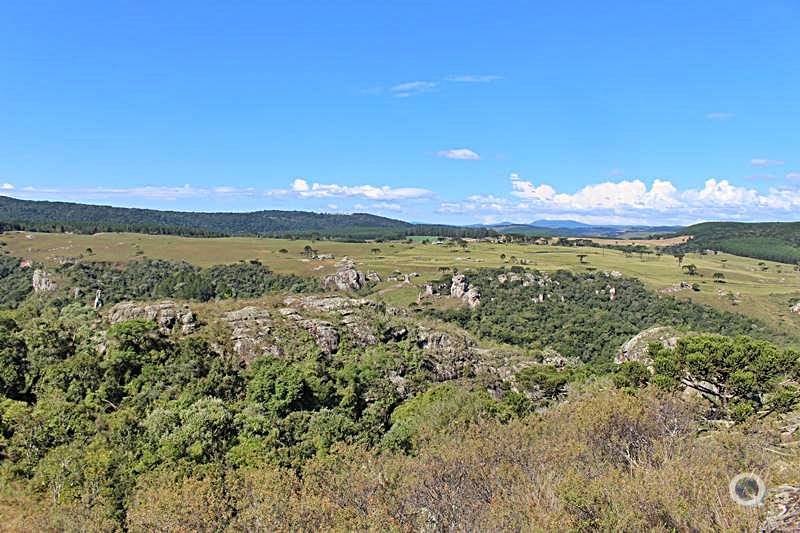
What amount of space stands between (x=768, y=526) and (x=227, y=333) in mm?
58449

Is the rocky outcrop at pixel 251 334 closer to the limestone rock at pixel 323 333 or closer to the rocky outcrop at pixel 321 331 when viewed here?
the rocky outcrop at pixel 321 331

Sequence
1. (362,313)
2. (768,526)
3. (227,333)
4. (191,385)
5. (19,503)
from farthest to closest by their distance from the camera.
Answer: (362,313), (227,333), (191,385), (19,503), (768,526)

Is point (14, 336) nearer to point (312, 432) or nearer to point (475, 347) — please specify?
point (312, 432)

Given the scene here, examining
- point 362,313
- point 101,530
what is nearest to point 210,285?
point 362,313

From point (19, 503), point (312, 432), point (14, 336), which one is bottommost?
point (19, 503)

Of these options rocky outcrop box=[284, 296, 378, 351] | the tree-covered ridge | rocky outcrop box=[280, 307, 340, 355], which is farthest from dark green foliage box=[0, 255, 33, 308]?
the tree-covered ridge

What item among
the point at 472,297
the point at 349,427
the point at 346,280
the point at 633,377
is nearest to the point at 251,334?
the point at 349,427

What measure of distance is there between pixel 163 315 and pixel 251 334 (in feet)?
39.2

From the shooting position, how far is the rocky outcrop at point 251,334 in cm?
6247

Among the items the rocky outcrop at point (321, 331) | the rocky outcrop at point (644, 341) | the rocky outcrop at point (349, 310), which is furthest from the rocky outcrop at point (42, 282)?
the rocky outcrop at point (644, 341)

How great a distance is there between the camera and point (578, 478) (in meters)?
22.0

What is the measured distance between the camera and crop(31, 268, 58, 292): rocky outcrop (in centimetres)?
16062

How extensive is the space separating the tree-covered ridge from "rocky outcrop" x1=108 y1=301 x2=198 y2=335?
82375mm

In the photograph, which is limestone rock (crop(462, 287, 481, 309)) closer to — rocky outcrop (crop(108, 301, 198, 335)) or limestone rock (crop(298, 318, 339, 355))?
limestone rock (crop(298, 318, 339, 355))
